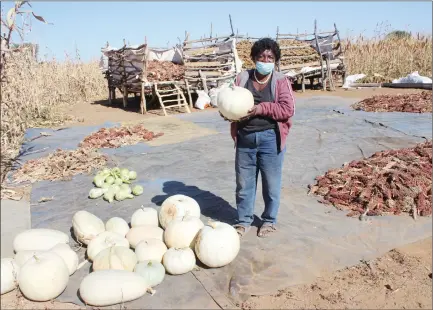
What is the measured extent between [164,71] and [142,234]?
1019cm

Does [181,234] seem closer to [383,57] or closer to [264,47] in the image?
[264,47]

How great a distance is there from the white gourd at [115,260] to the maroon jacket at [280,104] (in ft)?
5.13

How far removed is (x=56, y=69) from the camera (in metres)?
16.6

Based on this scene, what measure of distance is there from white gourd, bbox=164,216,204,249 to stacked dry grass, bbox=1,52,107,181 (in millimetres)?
2656

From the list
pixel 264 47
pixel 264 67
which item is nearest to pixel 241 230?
pixel 264 67

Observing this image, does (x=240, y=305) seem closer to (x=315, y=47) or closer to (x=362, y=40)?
(x=315, y=47)

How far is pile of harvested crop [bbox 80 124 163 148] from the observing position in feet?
24.6

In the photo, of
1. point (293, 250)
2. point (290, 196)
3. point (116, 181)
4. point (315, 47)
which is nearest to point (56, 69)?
point (315, 47)

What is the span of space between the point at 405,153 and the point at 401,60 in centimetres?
1482

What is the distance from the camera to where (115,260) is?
9.75 feet

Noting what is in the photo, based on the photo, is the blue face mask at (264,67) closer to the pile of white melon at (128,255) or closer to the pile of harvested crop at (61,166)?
the pile of white melon at (128,255)

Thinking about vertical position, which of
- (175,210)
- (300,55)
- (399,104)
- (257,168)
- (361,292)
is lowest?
(361,292)

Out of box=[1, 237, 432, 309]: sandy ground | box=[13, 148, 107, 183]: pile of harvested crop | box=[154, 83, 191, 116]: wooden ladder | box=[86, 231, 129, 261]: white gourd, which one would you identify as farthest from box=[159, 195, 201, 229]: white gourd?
box=[154, 83, 191, 116]: wooden ladder

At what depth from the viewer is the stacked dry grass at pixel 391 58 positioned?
18.0 metres
